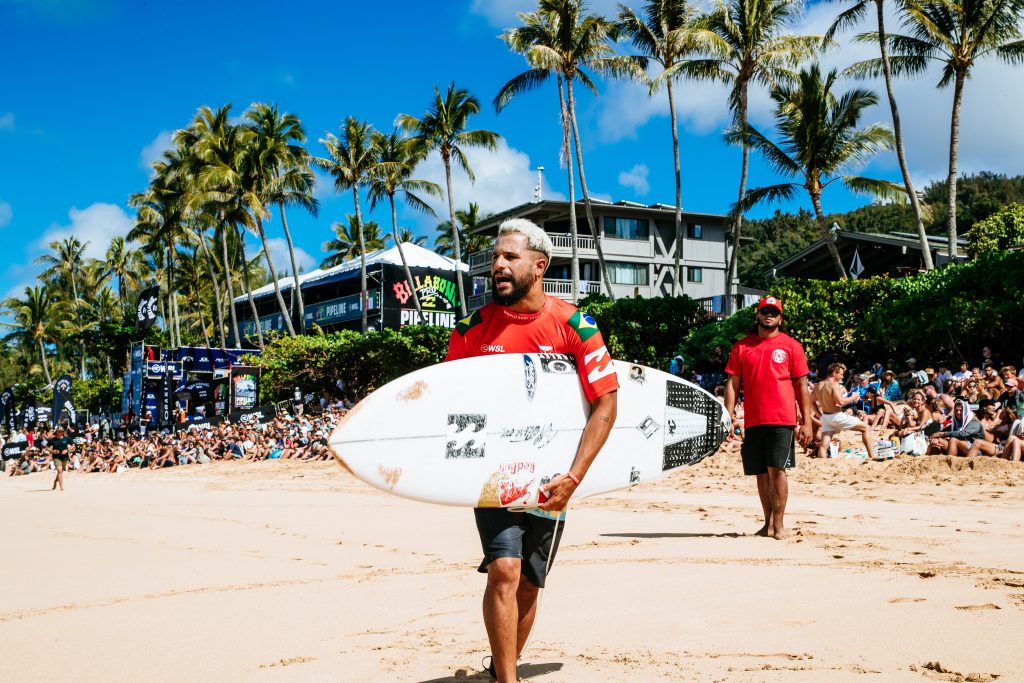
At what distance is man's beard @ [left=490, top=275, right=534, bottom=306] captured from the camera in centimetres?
296

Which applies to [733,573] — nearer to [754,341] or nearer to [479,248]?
[754,341]

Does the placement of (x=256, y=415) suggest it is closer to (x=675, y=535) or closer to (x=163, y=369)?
A: (x=163, y=369)

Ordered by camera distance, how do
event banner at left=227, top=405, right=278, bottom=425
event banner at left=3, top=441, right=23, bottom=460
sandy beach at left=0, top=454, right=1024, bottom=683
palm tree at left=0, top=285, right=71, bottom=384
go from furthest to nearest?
palm tree at left=0, top=285, right=71, bottom=384, event banner at left=3, top=441, right=23, bottom=460, event banner at left=227, top=405, right=278, bottom=425, sandy beach at left=0, top=454, right=1024, bottom=683

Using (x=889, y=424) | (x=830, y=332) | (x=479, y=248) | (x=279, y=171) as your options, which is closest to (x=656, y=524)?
(x=889, y=424)

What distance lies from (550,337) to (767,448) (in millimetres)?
3426

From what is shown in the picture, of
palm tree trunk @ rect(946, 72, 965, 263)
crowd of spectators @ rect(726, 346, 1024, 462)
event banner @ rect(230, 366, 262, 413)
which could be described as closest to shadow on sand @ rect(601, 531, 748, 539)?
crowd of spectators @ rect(726, 346, 1024, 462)

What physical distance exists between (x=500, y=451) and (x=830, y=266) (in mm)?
32662

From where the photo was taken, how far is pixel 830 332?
19094 millimetres

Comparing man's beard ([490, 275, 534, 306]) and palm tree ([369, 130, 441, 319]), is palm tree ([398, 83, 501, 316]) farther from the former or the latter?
man's beard ([490, 275, 534, 306])

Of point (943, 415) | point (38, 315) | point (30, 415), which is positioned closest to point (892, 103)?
Answer: point (943, 415)

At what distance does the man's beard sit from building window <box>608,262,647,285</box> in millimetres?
37883

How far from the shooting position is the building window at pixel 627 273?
133 ft

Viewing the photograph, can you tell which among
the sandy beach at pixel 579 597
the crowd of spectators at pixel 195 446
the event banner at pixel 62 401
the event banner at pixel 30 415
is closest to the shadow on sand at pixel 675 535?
the sandy beach at pixel 579 597

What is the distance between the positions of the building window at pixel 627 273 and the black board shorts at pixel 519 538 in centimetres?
3799
